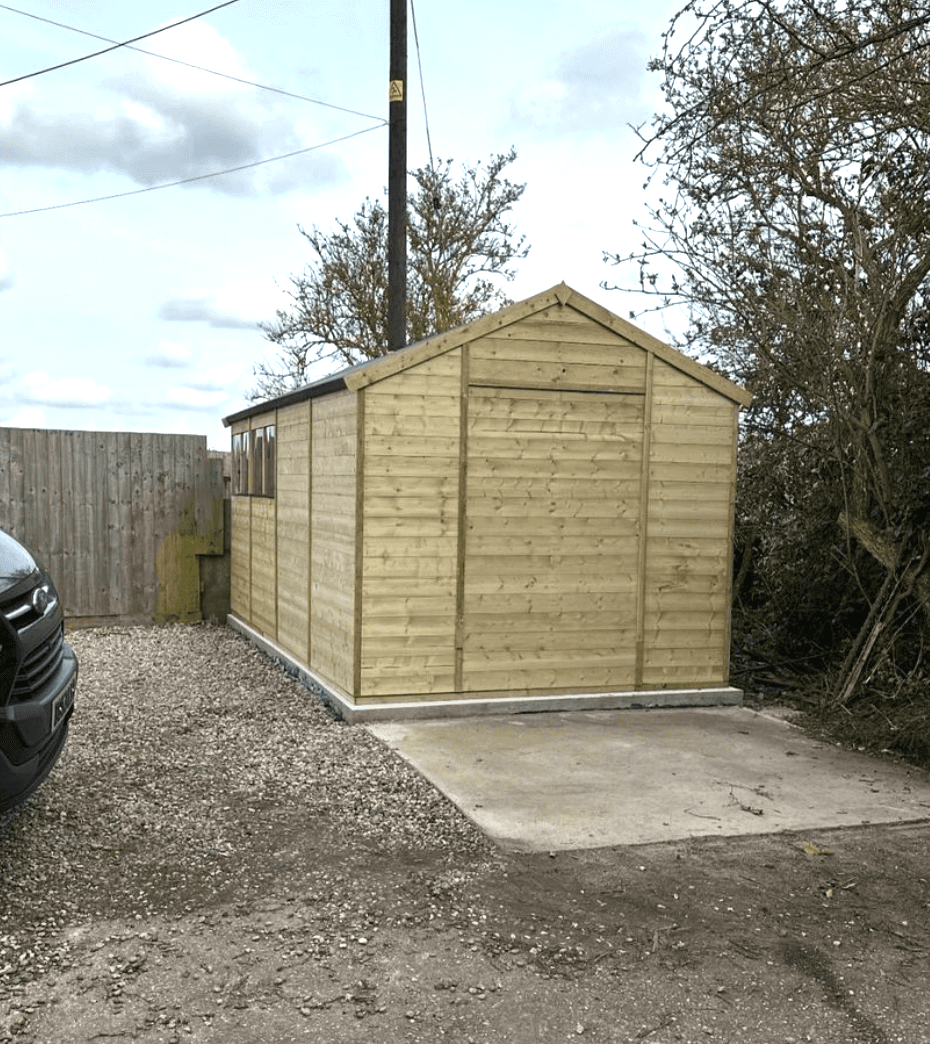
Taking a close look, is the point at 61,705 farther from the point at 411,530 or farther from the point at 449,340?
the point at 449,340

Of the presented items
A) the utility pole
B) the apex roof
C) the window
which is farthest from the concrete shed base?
the utility pole

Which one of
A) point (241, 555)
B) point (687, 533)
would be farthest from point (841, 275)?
point (241, 555)

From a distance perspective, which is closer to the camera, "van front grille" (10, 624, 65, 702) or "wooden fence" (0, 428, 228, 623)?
"van front grille" (10, 624, 65, 702)

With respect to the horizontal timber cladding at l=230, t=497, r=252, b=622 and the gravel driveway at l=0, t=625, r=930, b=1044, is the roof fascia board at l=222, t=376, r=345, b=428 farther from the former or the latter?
the gravel driveway at l=0, t=625, r=930, b=1044

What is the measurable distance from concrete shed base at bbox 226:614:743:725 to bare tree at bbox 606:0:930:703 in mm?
1002

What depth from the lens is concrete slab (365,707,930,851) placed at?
191 inches

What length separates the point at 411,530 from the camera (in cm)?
697

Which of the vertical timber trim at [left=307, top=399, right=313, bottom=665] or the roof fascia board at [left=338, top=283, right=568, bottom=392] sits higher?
the roof fascia board at [left=338, top=283, right=568, bottom=392]

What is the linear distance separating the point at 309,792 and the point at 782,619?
4968 mm

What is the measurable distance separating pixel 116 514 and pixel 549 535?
5746 mm

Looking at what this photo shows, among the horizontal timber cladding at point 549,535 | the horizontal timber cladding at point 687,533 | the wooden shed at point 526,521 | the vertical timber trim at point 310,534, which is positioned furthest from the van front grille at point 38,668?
the horizontal timber cladding at point 687,533

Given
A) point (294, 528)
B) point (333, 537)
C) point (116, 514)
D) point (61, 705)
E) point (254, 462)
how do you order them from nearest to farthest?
point (61, 705), point (333, 537), point (294, 528), point (254, 462), point (116, 514)

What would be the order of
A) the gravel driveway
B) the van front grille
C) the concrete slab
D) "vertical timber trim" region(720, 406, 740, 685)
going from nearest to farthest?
the gravel driveway < the van front grille < the concrete slab < "vertical timber trim" region(720, 406, 740, 685)

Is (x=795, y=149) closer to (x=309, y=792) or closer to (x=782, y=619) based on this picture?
(x=782, y=619)
